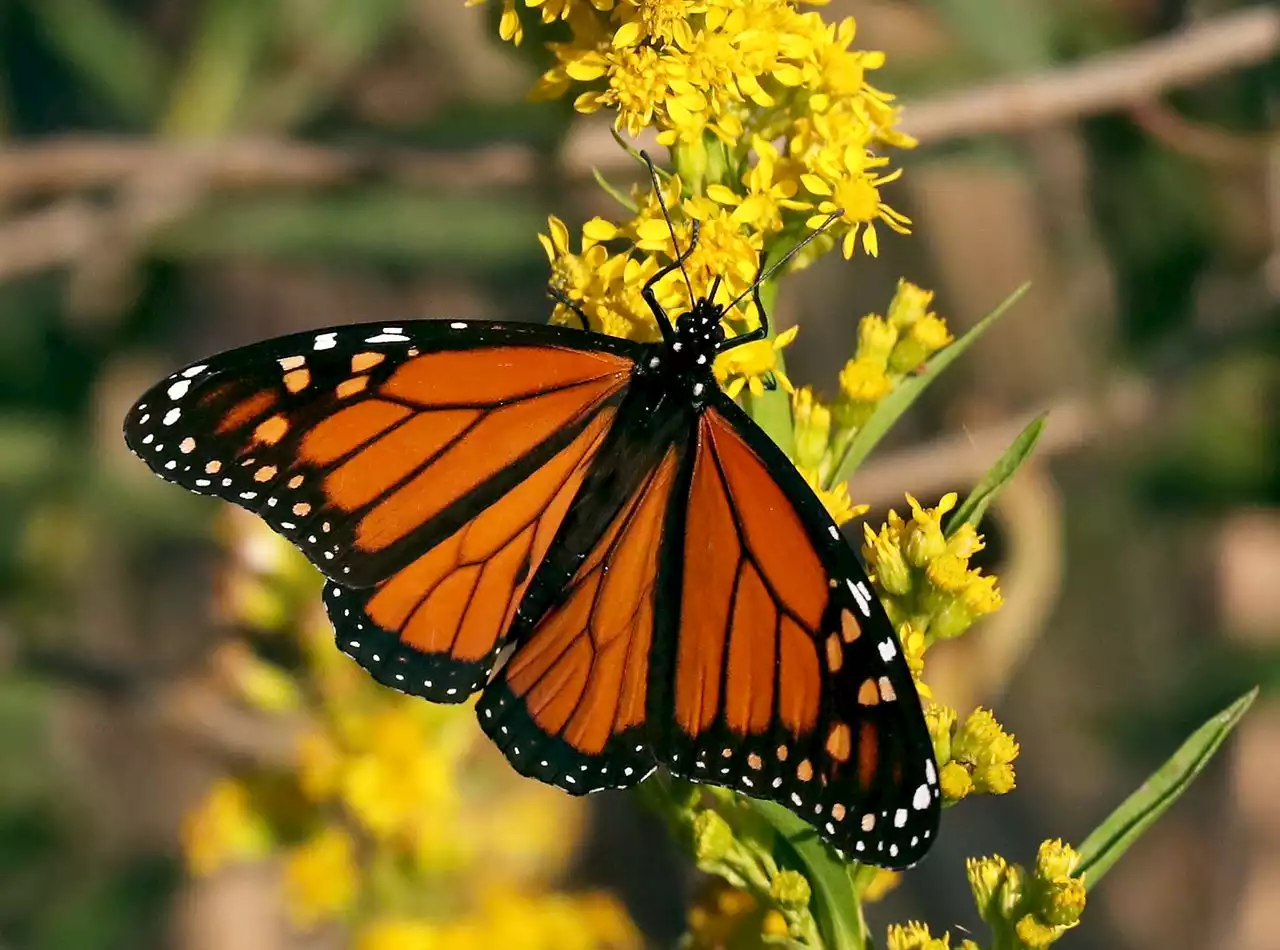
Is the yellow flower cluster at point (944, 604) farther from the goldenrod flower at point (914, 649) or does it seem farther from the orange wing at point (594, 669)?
the orange wing at point (594, 669)

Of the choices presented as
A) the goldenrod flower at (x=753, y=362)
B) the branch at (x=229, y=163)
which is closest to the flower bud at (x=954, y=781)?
the goldenrod flower at (x=753, y=362)

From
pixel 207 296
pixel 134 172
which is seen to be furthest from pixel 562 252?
pixel 207 296

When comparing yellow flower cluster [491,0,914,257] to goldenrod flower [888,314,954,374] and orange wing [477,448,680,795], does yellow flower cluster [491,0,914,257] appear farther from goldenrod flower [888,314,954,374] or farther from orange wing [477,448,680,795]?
orange wing [477,448,680,795]

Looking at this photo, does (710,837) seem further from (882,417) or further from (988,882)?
(882,417)

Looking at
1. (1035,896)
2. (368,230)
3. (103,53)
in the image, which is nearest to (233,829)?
(1035,896)

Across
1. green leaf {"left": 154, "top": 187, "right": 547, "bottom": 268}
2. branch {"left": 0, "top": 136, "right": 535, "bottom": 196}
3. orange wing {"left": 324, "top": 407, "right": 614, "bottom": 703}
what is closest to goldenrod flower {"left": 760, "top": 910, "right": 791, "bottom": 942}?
orange wing {"left": 324, "top": 407, "right": 614, "bottom": 703}

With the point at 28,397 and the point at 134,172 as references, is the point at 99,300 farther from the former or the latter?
the point at 134,172
